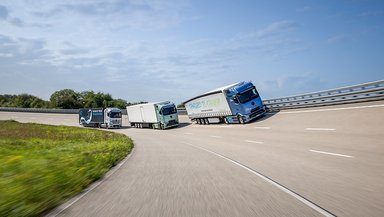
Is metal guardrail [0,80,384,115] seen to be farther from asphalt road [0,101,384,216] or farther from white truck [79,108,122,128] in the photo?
white truck [79,108,122,128]

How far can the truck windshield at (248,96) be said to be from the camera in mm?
33031

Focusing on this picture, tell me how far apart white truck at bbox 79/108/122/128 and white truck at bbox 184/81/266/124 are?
2050 cm

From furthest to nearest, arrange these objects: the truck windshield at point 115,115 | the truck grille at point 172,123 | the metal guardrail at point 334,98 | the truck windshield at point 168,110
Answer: the truck windshield at point 115,115, the truck grille at point 172,123, the truck windshield at point 168,110, the metal guardrail at point 334,98

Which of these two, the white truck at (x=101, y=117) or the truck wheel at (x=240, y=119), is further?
the white truck at (x=101, y=117)

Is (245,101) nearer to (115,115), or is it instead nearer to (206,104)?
(206,104)

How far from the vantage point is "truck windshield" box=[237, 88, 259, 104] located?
33031mm

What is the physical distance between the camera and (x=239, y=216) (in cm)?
496

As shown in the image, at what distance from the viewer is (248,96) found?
109 ft

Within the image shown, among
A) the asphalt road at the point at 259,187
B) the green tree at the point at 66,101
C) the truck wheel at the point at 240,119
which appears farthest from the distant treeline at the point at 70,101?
the asphalt road at the point at 259,187

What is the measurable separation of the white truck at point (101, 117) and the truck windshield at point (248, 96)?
27844 millimetres

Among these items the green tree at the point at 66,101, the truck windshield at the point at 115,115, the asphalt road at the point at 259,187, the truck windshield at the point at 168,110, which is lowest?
the asphalt road at the point at 259,187

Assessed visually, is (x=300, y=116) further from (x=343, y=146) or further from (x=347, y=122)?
(x=343, y=146)

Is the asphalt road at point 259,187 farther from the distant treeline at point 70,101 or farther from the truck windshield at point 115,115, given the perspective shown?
the distant treeline at point 70,101

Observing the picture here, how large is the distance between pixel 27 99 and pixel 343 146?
170 meters
